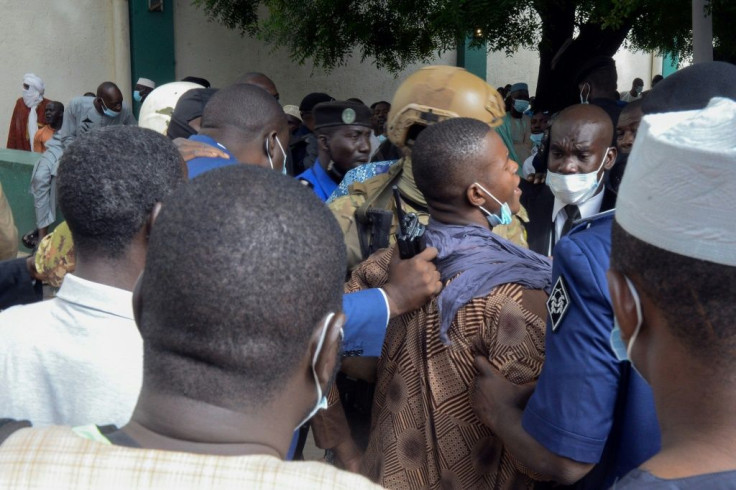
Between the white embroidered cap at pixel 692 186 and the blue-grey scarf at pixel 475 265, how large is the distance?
2.85ft

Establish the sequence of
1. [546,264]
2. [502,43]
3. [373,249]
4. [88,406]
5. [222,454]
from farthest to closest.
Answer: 1. [502,43]
2. [373,249]
3. [546,264]
4. [88,406]
5. [222,454]

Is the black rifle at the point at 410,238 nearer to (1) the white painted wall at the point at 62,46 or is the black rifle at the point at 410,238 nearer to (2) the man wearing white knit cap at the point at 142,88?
(2) the man wearing white knit cap at the point at 142,88

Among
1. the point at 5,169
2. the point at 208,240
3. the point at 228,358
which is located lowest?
the point at 5,169

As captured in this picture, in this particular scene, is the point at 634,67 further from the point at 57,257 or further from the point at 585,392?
the point at 585,392

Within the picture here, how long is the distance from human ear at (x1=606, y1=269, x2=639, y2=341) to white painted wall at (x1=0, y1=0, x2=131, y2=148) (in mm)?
12329

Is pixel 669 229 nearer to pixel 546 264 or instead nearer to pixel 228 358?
pixel 228 358

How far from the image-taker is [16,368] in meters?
1.73

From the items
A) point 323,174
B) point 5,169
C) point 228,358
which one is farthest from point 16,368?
point 5,169

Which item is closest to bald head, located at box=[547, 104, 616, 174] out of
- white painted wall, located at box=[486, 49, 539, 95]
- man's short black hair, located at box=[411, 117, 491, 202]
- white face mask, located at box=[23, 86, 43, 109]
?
man's short black hair, located at box=[411, 117, 491, 202]

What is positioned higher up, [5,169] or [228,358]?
[228,358]

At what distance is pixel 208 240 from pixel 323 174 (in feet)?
12.5

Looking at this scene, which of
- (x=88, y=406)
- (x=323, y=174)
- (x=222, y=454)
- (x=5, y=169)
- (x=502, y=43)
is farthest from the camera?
(x=5, y=169)

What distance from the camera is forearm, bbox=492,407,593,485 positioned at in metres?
1.86

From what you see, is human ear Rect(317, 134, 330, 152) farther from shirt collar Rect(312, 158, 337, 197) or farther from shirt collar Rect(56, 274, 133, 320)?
shirt collar Rect(56, 274, 133, 320)
